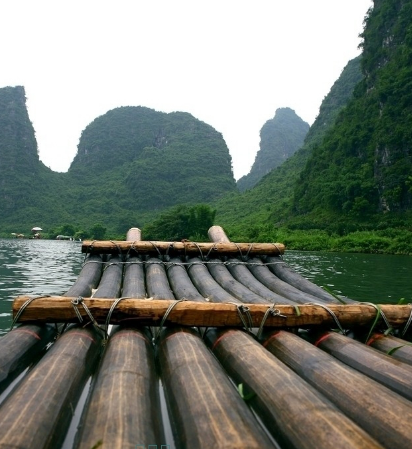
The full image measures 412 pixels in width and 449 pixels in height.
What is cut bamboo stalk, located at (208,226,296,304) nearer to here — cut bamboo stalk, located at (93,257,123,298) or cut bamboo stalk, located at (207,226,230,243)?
cut bamboo stalk, located at (207,226,230,243)

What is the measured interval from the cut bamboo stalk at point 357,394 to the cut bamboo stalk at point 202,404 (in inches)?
22.6

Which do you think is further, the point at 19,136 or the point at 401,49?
the point at 19,136

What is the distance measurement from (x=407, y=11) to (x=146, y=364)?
65.3m

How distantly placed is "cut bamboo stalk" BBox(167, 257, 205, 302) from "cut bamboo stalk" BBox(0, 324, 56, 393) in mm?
1578

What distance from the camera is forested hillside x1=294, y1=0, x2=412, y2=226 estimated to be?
43250 mm

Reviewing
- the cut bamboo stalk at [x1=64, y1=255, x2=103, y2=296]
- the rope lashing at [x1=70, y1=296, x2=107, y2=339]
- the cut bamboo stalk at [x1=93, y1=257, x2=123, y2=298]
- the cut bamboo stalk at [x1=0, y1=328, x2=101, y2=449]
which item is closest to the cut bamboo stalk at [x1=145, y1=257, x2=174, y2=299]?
the cut bamboo stalk at [x1=93, y1=257, x2=123, y2=298]

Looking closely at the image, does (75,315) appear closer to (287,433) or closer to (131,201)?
(287,433)

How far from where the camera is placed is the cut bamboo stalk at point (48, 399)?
1735mm

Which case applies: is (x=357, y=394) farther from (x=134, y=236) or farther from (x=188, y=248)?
(x=134, y=236)

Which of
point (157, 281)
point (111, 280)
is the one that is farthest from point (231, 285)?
point (111, 280)

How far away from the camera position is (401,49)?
168ft

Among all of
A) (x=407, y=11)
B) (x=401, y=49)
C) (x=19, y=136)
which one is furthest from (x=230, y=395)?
(x=19, y=136)

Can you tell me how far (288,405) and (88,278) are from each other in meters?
4.02

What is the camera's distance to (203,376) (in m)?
2.30
